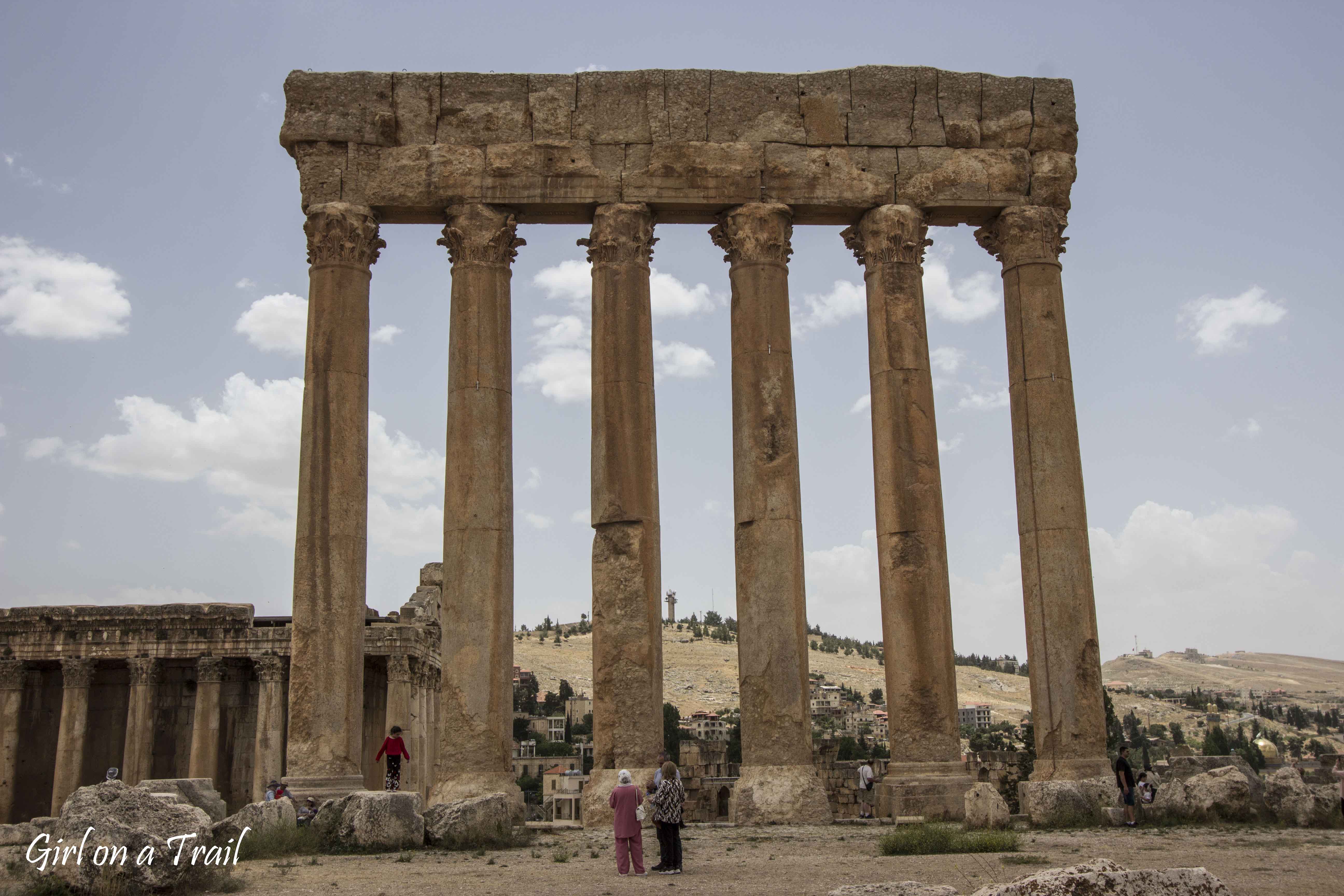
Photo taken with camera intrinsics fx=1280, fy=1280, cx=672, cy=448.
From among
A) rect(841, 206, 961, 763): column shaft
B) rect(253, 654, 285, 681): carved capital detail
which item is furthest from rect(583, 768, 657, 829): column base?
rect(253, 654, 285, 681): carved capital detail

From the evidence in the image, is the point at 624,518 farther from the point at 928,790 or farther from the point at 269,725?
the point at 269,725

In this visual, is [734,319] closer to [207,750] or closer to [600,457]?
[600,457]

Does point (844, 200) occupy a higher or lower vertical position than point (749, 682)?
higher

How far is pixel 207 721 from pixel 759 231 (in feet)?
70.2

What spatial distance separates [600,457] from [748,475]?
249 cm

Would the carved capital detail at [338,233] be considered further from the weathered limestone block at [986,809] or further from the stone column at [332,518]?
the weathered limestone block at [986,809]

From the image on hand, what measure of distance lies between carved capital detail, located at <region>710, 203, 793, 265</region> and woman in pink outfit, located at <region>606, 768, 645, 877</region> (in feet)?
35.3

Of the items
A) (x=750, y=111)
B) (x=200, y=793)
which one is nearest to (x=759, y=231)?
(x=750, y=111)

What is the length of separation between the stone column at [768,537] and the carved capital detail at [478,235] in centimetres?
392

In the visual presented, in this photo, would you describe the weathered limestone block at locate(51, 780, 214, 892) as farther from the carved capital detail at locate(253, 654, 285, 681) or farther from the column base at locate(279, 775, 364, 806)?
the carved capital detail at locate(253, 654, 285, 681)

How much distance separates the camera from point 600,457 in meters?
21.3

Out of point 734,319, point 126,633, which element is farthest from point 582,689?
point 734,319

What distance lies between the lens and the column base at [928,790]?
20094 mm

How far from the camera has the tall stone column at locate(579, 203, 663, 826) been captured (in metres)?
20.4
